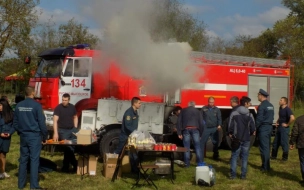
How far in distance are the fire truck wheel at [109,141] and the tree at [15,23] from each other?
11.9 metres

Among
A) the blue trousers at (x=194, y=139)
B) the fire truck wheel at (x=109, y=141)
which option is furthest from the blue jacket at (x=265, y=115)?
the fire truck wheel at (x=109, y=141)

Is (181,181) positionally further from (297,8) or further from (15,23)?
(297,8)

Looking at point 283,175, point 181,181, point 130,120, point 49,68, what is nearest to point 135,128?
point 130,120

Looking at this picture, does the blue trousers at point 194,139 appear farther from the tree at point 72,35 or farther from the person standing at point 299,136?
the tree at point 72,35

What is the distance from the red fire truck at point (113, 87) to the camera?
10.7 m

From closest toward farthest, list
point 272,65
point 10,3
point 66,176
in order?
point 66,176 < point 272,65 < point 10,3

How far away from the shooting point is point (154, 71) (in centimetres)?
1168

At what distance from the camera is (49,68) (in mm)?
11859

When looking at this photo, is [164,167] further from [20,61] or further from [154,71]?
[20,61]

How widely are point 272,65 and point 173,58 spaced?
465cm

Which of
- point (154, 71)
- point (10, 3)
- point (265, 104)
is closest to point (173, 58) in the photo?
point (154, 71)

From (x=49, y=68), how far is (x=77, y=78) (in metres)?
0.93

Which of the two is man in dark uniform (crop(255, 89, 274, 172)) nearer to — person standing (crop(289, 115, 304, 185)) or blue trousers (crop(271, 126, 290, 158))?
person standing (crop(289, 115, 304, 185))

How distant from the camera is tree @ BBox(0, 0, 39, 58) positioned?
20.4 meters
